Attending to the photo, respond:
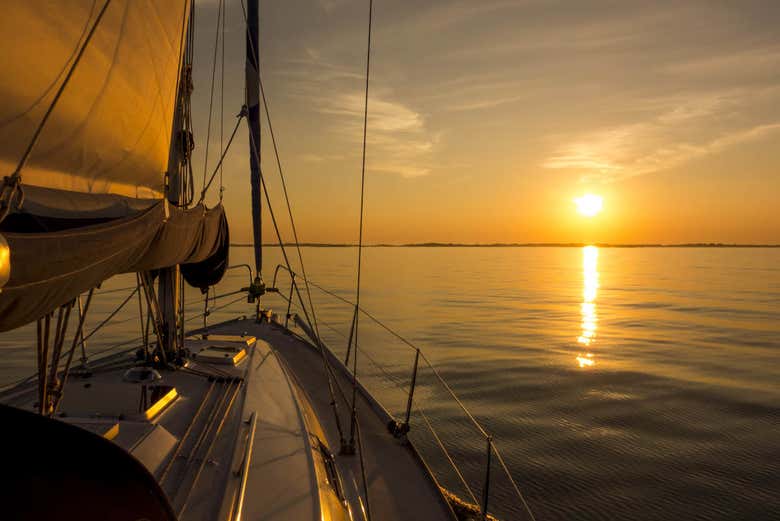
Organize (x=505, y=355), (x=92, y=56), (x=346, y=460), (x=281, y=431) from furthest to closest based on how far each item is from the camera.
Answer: (x=505, y=355) → (x=346, y=460) → (x=281, y=431) → (x=92, y=56)

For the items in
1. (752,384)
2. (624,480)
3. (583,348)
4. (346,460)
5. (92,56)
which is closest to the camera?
(92,56)

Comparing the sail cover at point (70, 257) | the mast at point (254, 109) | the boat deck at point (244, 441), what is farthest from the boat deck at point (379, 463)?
the mast at point (254, 109)

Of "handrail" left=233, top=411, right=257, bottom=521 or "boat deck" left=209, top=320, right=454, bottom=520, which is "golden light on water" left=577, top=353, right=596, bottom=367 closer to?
"boat deck" left=209, top=320, right=454, bottom=520

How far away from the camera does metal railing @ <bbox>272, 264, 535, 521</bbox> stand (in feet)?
20.5

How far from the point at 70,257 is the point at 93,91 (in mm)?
1658

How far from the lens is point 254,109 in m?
9.17

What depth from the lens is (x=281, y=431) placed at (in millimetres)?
4871

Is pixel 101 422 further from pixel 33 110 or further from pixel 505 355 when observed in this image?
pixel 505 355

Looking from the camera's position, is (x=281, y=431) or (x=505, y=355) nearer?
(x=281, y=431)

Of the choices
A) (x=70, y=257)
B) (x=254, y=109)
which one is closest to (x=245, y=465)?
(x=70, y=257)

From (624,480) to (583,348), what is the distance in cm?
1106

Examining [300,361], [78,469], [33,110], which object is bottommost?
[300,361]

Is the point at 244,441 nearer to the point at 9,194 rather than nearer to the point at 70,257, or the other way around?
the point at 70,257

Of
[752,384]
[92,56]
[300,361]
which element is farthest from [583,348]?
[92,56]
